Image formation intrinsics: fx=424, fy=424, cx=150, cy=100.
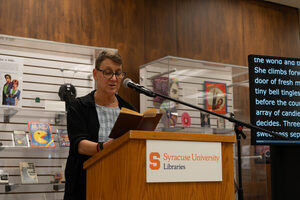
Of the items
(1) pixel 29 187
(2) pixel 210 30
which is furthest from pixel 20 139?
(2) pixel 210 30

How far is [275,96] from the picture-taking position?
2914mm

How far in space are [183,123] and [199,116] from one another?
301 millimetres

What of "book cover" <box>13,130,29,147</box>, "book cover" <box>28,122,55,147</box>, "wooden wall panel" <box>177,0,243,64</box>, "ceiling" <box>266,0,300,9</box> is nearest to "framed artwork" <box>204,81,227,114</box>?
"wooden wall panel" <box>177,0,243,64</box>

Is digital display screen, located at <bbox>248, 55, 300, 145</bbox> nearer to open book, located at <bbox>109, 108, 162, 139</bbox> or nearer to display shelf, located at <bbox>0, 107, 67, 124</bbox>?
open book, located at <bbox>109, 108, 162, 139</bbox>

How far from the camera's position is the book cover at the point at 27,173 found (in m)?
4.09

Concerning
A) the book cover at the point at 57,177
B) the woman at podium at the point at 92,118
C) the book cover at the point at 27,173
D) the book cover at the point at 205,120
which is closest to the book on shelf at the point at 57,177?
the book cover at the point at 57,177

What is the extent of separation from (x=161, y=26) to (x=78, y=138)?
3.90 meters

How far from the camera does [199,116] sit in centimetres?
532

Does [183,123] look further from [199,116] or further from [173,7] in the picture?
[173,7]

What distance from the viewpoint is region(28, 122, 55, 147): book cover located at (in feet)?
13.9

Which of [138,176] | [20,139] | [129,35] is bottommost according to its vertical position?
[138,176]

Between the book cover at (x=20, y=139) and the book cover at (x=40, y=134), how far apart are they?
0.19 feet

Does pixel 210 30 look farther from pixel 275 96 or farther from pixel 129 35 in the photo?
pixel 275 96

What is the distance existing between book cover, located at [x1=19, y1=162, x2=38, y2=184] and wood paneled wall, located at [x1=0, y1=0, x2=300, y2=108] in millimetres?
1593
